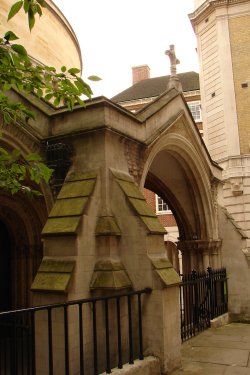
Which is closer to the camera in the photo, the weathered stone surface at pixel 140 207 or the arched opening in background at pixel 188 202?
the weathered stone surface at pixel 140 207

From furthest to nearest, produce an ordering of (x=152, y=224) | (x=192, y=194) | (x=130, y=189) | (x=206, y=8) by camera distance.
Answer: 1. (x=206, y=8)
2. (x=192, y=194)
3. (x=130, y=189)
4. (x=152, y=224)

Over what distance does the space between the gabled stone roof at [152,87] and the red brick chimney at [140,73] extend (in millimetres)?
1321

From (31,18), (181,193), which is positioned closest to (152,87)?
(181,193)

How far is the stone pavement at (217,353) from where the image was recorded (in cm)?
567

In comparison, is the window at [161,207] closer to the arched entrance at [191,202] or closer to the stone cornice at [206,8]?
the stone cornice at [206,8]

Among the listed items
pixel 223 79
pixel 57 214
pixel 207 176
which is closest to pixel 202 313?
pixel 207 176

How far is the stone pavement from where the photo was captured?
18.6ft

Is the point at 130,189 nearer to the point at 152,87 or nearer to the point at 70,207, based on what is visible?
the point at 70,207

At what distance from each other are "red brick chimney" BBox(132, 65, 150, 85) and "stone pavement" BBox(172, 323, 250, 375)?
99.9ft

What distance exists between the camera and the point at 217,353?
6.61 metres

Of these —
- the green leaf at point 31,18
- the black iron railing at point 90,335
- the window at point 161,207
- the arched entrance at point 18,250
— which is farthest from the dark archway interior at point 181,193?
the window at point 161,207

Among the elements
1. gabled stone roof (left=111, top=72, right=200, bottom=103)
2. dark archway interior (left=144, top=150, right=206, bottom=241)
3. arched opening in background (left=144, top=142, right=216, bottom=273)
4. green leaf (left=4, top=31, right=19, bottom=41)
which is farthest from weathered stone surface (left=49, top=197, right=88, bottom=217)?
gabled stone roof (left=111, top=72, right=200, bottom=103)

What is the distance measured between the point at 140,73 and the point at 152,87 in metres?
4.77

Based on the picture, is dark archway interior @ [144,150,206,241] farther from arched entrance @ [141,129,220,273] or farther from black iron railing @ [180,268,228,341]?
black iron railing @ [180,268,228,341]
